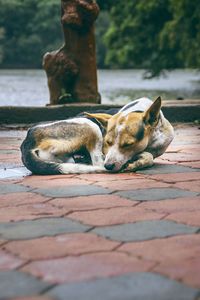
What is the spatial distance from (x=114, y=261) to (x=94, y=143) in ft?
8.84

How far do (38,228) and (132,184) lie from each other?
1.50m

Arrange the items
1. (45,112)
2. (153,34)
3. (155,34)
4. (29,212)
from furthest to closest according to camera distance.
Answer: (153,34) < (155,34) < (45,112) < (29,212)

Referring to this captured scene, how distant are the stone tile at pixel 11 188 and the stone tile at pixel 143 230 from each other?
1272 mm

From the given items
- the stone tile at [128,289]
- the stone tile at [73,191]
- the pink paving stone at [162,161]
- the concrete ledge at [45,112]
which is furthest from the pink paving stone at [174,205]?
the concrete ledge at [45,112]

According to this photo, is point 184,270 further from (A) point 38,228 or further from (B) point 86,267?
(A) point 38,228

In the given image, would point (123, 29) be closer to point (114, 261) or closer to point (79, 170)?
point (79, 170)

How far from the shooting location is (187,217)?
4.10m

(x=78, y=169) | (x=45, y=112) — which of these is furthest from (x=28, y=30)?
(x=78, y=169)

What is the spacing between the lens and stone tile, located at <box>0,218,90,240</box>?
145 inches

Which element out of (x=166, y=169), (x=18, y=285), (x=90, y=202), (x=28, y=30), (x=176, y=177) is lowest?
(x=28, y=30)

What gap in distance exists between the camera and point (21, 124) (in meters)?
9.93

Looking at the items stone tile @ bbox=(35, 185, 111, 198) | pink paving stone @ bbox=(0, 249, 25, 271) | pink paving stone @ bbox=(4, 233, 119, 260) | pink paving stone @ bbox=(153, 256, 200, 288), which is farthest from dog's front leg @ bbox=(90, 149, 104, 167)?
pink paving stone @ bbox=(153, 256, 200, 288)

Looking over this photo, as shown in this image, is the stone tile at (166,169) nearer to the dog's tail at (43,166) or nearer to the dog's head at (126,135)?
the dog's head at (126,135)

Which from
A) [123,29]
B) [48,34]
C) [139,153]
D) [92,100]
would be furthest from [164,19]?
[48,34]
